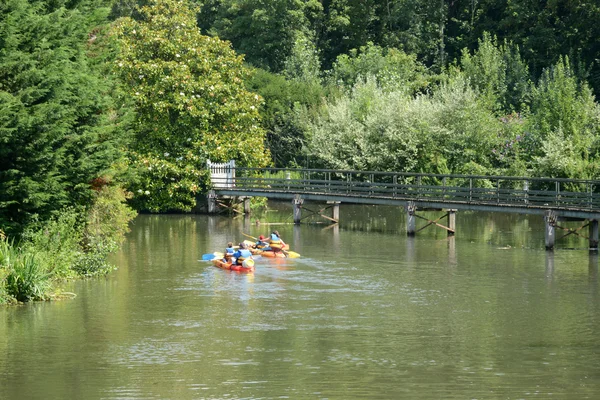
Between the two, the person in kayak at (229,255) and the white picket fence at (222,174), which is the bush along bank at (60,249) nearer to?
the person in kayak at (229,255)

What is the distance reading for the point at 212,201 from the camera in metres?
55.0

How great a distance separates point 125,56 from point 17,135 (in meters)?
24.8

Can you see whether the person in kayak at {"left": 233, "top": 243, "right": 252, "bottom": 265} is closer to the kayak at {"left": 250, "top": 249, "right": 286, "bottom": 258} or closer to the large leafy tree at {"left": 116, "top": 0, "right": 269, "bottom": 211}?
the kayak at {"left": 250, "top": 249, "right": 286, "bottom": 258}

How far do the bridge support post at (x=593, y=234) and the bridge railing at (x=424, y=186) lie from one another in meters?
0.87

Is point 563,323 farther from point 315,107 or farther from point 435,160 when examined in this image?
point 315,107

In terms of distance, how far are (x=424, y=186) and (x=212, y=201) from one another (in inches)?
513

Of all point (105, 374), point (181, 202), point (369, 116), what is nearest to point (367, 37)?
point (369, 116)

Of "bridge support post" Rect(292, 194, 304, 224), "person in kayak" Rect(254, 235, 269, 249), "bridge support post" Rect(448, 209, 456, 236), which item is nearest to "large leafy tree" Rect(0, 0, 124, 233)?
"person in kayak" Rect(254, 235, 269, 249)

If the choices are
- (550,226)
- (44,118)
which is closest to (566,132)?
(550,226)

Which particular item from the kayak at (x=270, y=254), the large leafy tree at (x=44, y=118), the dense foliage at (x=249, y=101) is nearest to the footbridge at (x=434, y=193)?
the dense foliage at (x=249, y=101)

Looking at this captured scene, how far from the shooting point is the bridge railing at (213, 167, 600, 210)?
44.1 metres

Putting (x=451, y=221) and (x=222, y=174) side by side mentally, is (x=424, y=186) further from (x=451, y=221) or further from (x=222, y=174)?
(x=222, y=174)

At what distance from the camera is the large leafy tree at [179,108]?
52.1 metres

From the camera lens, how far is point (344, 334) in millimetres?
24922
